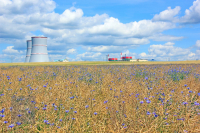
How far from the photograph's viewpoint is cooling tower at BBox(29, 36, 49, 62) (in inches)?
2167

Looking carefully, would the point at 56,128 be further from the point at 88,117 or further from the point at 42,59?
the point at 42,59

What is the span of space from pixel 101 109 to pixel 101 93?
5.81 feet

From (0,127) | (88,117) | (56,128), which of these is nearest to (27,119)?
(0,127)

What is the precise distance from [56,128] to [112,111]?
4.49ft

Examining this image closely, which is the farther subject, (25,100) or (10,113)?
(25,100)

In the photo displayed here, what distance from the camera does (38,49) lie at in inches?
2172

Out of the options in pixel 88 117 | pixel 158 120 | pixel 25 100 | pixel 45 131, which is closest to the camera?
pixel 45 131

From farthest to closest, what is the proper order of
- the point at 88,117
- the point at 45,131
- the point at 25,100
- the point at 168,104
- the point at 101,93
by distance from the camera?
the point at 101,93 < the point at 25,100 < the point at 168,104 < the point at 88,117 < the point at 45,131

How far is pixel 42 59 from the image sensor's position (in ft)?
195

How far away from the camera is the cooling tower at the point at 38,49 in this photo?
2167 inches

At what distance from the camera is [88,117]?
3.96m

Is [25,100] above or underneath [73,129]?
above

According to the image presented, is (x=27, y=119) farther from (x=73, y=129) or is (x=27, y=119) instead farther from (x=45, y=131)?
(x=73, y=129)

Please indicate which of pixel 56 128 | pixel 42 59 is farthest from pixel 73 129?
pixel 42 59
